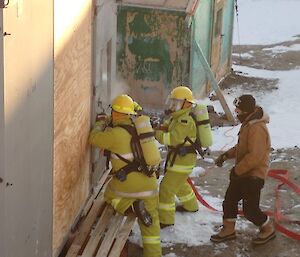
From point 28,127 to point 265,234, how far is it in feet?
13.1

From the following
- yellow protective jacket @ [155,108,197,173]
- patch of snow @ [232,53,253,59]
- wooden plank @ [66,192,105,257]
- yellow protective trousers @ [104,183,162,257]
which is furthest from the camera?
patch of snow @ [232,53,253,59]

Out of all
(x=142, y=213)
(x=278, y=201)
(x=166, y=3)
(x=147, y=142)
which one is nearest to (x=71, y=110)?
(x=147, y=142)

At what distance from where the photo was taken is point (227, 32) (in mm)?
17156

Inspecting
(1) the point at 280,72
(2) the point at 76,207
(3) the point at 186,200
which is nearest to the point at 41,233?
(2) the point at 76,207

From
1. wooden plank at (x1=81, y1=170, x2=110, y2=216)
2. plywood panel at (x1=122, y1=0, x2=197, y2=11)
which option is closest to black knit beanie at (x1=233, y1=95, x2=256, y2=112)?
wooden plank at (x1=81, y1=170, x2=110, y2=216)

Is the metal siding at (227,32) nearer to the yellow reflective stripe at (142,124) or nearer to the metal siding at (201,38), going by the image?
the metal siding at (201,38)

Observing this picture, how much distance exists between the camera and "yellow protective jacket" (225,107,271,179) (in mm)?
7984

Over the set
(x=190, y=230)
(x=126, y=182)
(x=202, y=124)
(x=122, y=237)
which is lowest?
(x=190, y=230)

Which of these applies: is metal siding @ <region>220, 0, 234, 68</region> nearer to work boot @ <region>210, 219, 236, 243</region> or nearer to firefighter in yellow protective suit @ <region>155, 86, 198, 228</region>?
firefighter in yellow protective suit @ <region>155, 86, 198, 228</region>

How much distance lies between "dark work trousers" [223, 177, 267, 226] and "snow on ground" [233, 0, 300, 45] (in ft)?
52.2

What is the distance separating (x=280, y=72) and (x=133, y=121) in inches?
471

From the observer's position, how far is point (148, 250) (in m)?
7.77

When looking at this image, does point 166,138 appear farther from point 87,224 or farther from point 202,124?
point 87,224

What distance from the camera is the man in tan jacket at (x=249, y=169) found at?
26.3 ft
